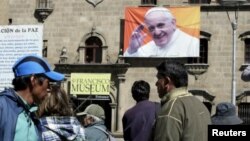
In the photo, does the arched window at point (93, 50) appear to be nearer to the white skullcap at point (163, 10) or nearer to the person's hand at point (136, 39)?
the person's hand at point (136, 39)

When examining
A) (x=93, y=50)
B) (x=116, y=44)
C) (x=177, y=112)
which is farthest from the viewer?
(x=93, y=50)

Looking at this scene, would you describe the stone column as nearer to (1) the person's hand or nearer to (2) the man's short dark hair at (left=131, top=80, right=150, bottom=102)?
(1) the person's hand

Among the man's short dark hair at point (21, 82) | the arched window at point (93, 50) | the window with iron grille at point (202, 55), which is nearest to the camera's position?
the man's short dark hair at point (21, 82)

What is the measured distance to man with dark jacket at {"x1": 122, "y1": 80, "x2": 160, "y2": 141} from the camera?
671cm

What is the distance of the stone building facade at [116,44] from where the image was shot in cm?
3028

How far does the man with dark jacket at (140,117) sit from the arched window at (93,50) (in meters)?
25.1

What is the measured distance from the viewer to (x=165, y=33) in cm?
3030

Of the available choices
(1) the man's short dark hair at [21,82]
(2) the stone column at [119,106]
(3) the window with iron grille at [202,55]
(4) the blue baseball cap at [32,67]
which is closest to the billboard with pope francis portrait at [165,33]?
(3) the window with iron grille at [202,55]

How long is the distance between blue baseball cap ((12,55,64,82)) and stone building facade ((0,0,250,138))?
2638 centimetres

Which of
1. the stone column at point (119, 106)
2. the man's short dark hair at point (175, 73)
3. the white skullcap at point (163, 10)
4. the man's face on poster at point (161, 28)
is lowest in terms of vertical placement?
the stone column at point (119, 106)

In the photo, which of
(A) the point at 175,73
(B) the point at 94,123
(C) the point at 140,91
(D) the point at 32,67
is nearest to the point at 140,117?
(C) the point at 140,91

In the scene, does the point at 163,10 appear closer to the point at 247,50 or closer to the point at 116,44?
the point at 116,44

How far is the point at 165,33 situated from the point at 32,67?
1042 inches

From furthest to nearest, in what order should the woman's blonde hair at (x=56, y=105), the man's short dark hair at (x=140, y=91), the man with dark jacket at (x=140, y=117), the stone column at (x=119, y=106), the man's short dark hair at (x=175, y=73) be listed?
the stone column at (x=119, y=106)
the man's short dark hair at (x=140, y=91)
the man with dark jacket at (x=140, y=117)
the woman's blonde hair at (x=56, y=105)
the man's short dark hair at (x=175, y=73)
